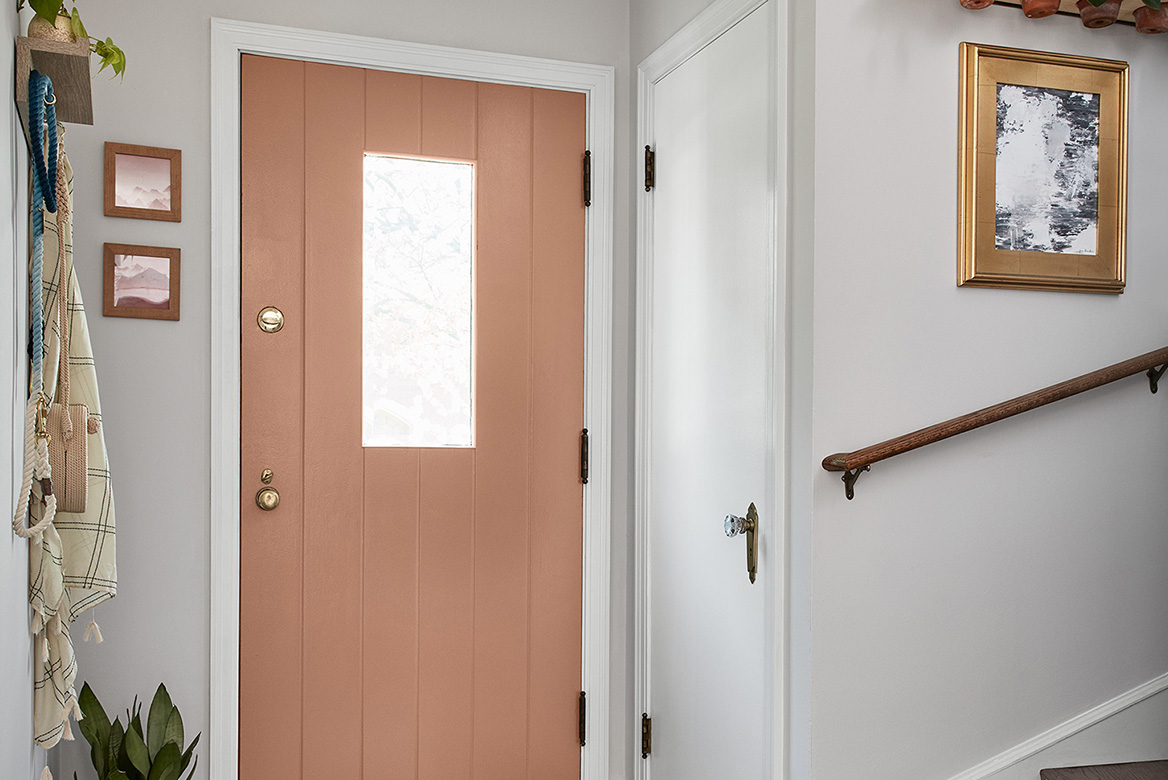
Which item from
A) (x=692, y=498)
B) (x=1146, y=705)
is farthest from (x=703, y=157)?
(x=1146, y=705)

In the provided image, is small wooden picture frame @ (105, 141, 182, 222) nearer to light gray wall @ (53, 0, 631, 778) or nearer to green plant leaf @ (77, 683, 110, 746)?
light gray wall @ (53, 0, 631, 778)

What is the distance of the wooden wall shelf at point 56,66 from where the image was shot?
1.24m

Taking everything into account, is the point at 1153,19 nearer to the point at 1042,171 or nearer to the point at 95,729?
the point at 1042,171

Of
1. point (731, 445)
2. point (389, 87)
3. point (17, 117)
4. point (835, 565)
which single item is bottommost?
point (835, 565)

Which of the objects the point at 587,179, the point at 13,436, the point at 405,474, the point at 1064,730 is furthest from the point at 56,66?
the point at 1064,730

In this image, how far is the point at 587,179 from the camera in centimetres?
252

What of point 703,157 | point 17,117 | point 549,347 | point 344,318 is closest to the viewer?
point 17,117

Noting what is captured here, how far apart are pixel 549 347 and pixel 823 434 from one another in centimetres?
96

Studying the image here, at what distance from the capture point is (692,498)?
2.24 meters

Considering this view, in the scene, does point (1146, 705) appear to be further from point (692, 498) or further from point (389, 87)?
point (389, 87)

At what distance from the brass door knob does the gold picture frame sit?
1645 millimetres

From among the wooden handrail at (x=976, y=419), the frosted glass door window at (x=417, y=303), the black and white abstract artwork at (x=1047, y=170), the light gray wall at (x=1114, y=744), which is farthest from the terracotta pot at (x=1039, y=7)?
the light gray wall at (x=1114, y=744)

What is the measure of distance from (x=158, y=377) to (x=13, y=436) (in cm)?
91

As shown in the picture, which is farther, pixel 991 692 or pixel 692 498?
pixel 692 498
